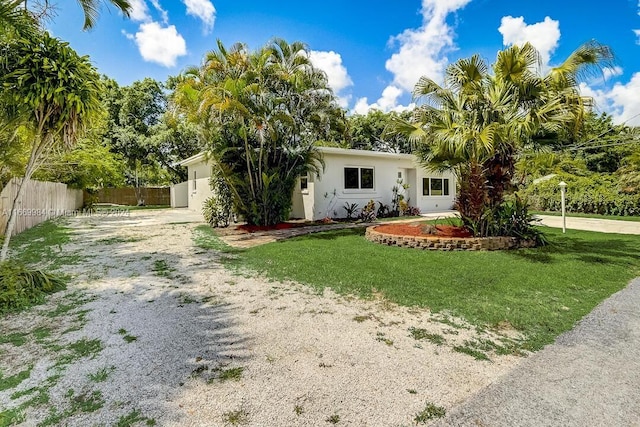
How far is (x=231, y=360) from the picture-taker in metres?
2.92

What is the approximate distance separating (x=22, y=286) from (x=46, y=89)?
2706mm

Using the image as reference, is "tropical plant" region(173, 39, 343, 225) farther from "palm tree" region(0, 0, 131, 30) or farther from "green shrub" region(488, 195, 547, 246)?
"green shrub" region(488, 195, 547, 246)

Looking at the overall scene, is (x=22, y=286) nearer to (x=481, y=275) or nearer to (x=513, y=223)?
(x=481, y=275)

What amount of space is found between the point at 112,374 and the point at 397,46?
55.0 feet

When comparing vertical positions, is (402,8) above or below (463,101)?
above

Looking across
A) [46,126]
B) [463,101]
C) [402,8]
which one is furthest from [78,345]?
[402,8]

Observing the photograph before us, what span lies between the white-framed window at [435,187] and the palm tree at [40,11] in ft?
49.8

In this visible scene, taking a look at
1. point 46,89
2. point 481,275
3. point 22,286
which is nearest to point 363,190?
point 481,275

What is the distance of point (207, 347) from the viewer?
3180mm

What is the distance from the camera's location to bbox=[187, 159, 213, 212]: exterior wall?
56.5 ft

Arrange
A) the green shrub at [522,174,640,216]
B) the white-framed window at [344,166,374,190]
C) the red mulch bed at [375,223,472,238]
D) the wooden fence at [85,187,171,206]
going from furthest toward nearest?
the wooden fence at [85,187,171,206] → the green shrub at [522,174,640,216] → the white-framed window at [344,166,374,190] → the red mulch bed at [375,223,472,238]

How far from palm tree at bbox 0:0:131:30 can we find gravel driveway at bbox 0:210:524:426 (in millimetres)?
3624

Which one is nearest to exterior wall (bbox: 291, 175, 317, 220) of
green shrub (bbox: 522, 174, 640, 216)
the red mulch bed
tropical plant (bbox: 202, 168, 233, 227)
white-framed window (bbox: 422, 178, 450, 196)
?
tropical plant (bbox: 202, 168, 233, 227)

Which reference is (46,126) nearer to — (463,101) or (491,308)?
(491,308)
